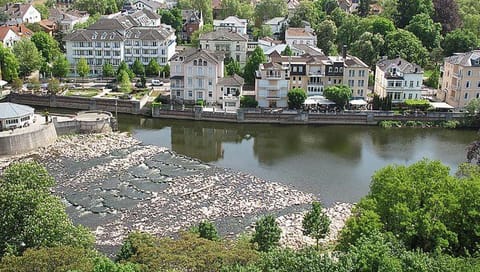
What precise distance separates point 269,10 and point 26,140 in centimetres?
4693

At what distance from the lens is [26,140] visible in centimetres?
3653

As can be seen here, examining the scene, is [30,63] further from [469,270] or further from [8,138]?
[469,270]

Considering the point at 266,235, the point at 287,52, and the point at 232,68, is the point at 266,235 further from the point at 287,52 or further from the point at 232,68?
the point at 287,52

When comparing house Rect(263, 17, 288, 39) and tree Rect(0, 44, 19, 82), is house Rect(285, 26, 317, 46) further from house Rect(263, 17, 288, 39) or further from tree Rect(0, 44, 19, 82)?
tree Rect(0, 44, 19, 82)

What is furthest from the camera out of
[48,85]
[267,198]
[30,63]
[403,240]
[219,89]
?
[30,63]

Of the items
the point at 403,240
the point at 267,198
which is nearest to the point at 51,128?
the point at 267,198

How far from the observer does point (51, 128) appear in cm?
3869

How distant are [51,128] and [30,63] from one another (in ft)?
61.2

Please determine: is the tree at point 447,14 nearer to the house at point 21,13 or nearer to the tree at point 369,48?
the tree at point 369,48

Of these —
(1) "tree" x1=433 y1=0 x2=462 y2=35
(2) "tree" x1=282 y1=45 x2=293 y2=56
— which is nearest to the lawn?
(2) "tree" x1=282 y1=45 x2=293 y2=56

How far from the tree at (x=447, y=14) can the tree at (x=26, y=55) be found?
1741 inches

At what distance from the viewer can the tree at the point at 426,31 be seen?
202 ft

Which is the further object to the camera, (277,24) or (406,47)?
(277,24)

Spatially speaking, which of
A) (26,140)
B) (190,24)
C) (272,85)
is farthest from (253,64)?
(190,24)
